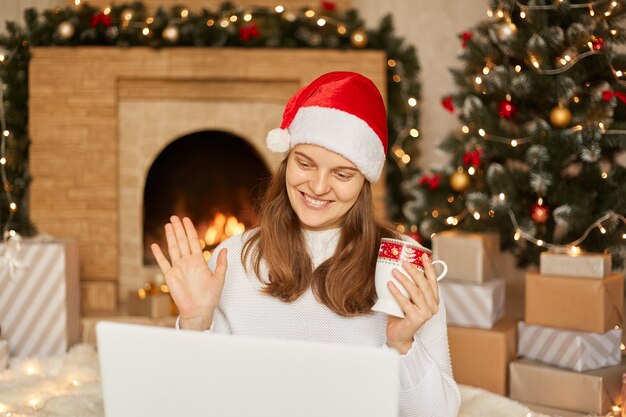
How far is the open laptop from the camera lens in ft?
2.81

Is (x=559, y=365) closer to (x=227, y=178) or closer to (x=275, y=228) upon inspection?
(x=275, y=228)

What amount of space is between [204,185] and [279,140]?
95.3 inches

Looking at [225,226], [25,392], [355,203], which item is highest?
[355,203]

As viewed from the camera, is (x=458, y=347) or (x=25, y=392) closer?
(x=25, y=392)

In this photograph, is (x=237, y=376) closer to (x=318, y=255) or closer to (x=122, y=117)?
(x=318, y=255)

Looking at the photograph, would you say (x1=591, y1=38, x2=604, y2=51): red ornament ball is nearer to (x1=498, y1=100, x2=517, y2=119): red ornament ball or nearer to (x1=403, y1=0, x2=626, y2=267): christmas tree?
(x1=403, y1=0, x2=626, y2=267): christmas tree

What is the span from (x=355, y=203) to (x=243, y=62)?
2.16 meters

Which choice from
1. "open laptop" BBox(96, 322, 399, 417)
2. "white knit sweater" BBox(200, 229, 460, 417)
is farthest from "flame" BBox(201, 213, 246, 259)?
"open laptop" BBox(96, 322, 399, 417)

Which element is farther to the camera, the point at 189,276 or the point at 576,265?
the point at 576,265

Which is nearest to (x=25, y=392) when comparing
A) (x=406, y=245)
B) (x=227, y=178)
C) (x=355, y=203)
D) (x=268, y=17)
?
(x=355, y=203)

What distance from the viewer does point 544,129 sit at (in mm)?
2777

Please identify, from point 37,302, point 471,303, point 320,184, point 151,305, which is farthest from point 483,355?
point 37,302

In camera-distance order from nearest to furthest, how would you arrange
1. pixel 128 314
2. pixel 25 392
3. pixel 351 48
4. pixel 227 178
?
pixel 25 392 → pixel 128 314 → pixel 351 48 → pixel 227 178

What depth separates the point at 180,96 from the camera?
3.68 metres
